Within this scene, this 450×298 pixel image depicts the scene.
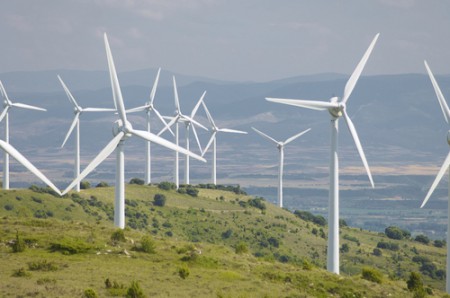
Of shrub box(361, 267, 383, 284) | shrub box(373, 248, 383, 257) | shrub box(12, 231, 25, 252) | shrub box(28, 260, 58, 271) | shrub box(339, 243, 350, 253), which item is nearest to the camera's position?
shrub box(28, 260, 58, 271)

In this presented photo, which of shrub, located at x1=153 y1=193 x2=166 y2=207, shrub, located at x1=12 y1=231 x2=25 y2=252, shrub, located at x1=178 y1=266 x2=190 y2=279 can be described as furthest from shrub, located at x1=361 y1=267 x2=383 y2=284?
shrub, located at x1=153 y1=193 x2=166 y2=207

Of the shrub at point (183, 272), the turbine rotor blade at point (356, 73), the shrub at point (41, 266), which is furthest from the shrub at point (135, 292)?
the turbine rotor blade at point (356, 73)

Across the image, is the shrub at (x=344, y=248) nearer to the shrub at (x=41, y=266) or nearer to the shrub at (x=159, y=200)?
the shrub at (x=159, y=200)

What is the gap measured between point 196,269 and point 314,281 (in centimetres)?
941

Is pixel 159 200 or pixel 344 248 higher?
pixel 159 200

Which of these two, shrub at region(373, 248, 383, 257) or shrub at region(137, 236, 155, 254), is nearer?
shrub at region(137, 236, 155, 254)

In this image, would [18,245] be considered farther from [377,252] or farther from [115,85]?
[377,252]

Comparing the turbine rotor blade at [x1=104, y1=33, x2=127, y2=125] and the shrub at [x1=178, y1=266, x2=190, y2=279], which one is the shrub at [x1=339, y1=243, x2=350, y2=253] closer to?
the turbine rotor blade at [x1=104, y1=33, x2=127, y2=125]

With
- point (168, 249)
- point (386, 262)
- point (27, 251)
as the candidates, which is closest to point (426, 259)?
point (386, 262)

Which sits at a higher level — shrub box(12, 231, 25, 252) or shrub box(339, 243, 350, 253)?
shrub box(12, 231, 25, 252)

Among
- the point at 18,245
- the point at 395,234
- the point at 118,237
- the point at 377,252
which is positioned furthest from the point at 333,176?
the point at 395,234

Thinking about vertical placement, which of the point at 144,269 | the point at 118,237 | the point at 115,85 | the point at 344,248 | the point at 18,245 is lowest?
the point at 344,248

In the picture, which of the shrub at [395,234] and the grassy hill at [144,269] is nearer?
the grassy hill at [144,269]

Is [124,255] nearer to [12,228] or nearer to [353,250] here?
[12,228]
